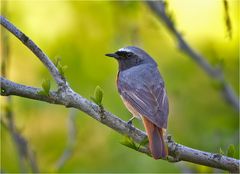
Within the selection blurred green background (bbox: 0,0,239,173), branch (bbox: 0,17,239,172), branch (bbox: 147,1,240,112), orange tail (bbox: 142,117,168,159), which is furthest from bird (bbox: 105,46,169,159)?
blurred green background (bbox: 0,0,239,173)

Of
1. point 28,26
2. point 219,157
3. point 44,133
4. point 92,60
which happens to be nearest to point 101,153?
point 44,133

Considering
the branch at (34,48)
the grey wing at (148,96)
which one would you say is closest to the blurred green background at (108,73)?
the grey wing at (148,96)

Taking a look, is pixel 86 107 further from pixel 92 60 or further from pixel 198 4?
pixel 198 4

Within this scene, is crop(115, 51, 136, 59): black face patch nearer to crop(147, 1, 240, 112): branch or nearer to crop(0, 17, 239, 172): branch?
crop(147, 1, 240, 112): branch

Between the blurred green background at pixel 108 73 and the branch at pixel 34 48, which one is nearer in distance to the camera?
the branch at pixel 34 48

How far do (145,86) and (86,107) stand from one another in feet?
4.99

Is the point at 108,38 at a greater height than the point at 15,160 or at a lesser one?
greater

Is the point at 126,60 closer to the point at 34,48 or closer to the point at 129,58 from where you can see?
the point at 129,58

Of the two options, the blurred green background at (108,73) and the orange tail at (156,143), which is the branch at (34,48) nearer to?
the orange tail at (156,143)

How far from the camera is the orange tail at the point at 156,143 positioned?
4.27 meters

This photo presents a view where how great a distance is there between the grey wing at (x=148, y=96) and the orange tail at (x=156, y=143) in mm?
60

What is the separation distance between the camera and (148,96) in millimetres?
5355

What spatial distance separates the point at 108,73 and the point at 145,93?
2.51 meters

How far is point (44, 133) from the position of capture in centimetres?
725
